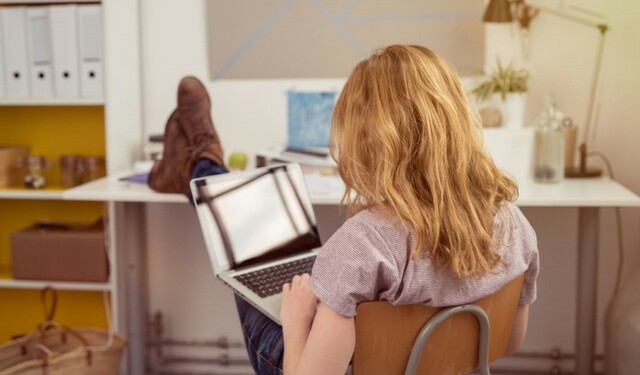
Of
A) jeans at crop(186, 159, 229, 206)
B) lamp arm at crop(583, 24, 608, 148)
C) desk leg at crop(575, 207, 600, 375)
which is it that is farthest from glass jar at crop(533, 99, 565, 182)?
jeans at crop(186, 159, 229, 206)

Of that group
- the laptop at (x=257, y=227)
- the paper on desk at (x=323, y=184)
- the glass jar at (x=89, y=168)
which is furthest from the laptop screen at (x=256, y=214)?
the glass jar at (x=89, y=168)

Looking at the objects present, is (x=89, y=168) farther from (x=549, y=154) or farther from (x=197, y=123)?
(x=549, y=154)

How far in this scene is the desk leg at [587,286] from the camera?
2.32m

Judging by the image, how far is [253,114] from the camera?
2826mm

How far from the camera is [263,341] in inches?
63.0

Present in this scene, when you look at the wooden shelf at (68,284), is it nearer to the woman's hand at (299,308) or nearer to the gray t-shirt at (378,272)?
the woman's hand at (299,308)

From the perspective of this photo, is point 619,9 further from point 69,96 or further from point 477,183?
point 69,96

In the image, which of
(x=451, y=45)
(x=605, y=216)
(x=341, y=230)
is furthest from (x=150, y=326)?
(x=341, y=230)

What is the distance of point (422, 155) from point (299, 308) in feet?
1.17

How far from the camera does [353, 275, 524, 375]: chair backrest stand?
3.96 feet

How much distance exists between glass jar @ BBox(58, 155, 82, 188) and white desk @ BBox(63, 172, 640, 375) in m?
0.27

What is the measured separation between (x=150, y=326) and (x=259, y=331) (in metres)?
1.46

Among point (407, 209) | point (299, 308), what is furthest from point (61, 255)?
point (407, 209)

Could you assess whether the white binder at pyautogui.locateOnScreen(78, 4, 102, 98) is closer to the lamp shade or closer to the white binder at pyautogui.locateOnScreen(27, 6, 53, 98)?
the white binder at pyautogui.locateOnScreen(27, 6, 53, 98)
